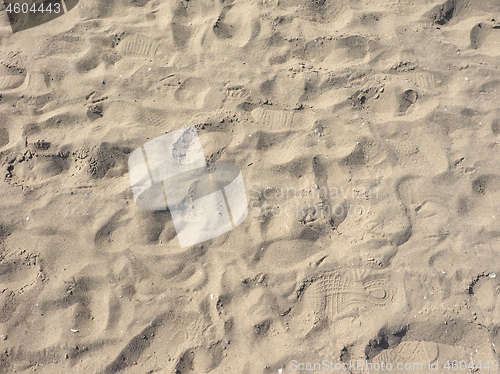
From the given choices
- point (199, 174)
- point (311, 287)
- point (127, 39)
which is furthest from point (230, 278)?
point (127, 39)

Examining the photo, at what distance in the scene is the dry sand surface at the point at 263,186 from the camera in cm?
212

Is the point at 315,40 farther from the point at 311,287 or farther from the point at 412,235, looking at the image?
the point at 311,287

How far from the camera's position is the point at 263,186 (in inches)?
90.6
